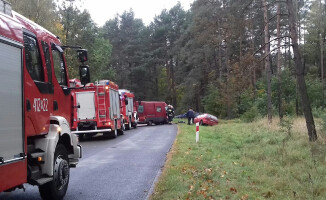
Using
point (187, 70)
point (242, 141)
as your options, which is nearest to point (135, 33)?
point (187, 70)

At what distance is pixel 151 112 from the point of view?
3800 cm

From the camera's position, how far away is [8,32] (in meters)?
4.62

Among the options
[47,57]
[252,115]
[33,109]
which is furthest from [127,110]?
[33,109]

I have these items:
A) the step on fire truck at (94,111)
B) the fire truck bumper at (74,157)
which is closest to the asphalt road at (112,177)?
the fire truck bumper at (74,157)

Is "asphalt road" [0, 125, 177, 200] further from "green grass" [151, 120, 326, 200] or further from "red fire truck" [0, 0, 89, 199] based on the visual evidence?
"red fire truck" [0, 0, 89, 199]

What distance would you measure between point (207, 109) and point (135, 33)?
2718 centimetres

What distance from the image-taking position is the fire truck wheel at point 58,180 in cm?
586

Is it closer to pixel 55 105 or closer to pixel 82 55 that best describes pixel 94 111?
pixel 82 55

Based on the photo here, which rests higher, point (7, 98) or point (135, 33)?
point (135, 33)

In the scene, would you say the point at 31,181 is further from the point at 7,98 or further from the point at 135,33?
the point at 135,33

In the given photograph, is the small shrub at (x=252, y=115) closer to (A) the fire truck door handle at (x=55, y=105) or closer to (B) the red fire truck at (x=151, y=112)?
A: (B) the red fire truck at (x=151, y=112)

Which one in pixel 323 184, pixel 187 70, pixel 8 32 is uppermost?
pixel 187 70

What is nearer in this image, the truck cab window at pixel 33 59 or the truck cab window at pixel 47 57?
the truck cab window at pixel 33 59

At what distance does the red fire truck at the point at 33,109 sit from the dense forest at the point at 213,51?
365 inches
